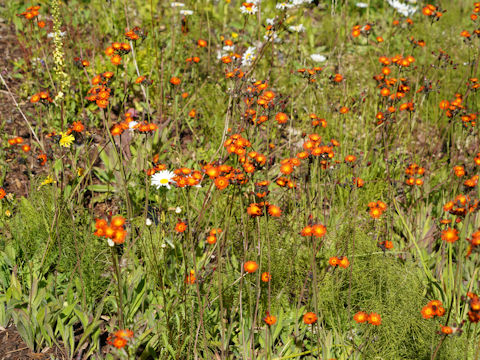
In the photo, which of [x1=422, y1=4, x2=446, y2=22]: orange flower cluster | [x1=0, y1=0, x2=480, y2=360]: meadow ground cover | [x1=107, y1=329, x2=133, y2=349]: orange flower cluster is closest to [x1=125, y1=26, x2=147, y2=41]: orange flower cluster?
[x1=0, y1=0, x2=480, y2=360]: meadow ground cover

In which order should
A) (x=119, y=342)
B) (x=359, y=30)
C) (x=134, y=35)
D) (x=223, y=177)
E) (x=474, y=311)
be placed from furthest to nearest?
(x=359, y=30)
(x=134, y=35)
(x=223, y=177)
(x=119, y=342)
(x=474, y=311)

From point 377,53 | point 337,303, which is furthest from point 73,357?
point 377,53

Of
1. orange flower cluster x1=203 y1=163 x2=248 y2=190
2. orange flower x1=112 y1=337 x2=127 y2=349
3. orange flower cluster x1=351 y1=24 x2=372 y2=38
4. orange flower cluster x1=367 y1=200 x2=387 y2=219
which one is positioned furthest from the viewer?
orange flower cluster x1=351 y1=24 x2=372 y2=38

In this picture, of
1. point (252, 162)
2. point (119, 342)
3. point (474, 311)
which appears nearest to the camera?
point (474, 311)

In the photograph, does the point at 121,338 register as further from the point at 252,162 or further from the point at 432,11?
the point at 432,11

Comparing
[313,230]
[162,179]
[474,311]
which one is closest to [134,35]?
[162,179]

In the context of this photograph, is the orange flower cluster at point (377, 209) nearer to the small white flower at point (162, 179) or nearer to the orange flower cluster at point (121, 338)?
the small white flower at point (162, 179)

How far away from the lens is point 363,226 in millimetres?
3000

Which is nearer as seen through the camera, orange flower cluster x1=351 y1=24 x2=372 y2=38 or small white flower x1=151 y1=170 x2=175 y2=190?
small white flower x1=151 y1=170 x2=175 y2=190

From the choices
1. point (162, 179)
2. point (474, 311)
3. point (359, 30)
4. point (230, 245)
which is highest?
point (359, 30)

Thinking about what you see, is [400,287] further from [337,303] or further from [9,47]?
[9,47]

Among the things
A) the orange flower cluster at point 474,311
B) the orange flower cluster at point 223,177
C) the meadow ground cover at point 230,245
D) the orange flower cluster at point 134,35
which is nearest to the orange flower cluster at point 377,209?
the meadow ground cover at point 230,245

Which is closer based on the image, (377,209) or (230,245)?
(377,209)

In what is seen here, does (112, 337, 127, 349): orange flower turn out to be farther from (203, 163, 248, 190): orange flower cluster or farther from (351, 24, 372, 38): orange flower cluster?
(351, 24, 372, 38): orange flower cluster
